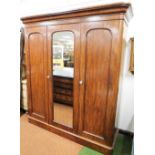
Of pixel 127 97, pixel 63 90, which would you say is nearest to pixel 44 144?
pixel 63 90

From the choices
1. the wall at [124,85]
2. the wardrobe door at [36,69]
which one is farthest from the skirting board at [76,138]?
the wall at [124,85]

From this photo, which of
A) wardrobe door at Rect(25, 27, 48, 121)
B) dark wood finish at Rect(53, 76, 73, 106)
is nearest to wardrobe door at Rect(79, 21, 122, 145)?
dark wood finish at Rect(53, 76, 73, 106)

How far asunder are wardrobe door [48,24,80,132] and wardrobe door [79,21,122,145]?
12 cm

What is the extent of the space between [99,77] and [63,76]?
614 mm

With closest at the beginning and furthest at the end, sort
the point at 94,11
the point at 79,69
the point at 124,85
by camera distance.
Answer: the point at 94,11
the point at 79,69
the point at 124,85

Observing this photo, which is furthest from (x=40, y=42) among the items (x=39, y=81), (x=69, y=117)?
(x=69, y=117)

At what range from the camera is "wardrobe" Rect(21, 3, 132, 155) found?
5.50ft

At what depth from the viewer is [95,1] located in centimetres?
222

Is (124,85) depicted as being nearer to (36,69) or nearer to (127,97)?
(127,97)

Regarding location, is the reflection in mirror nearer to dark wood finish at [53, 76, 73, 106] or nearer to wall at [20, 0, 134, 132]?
dark wood finish at [53, 76, 73, 106]

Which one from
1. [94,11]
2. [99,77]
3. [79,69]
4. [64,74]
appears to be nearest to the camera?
[94,11]

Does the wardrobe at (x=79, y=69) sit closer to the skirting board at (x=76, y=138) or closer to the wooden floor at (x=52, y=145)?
the skirting board at (x=76, y=138)

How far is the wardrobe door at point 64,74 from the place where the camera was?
1.95 metres

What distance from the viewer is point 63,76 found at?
215cm
